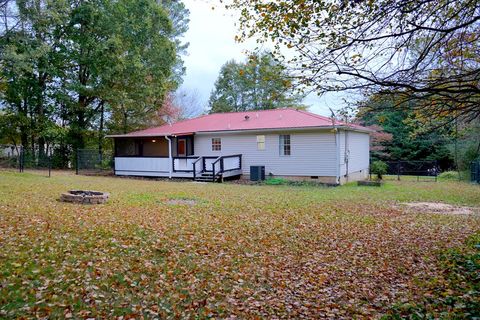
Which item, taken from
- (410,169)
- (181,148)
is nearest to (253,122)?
(181,148)

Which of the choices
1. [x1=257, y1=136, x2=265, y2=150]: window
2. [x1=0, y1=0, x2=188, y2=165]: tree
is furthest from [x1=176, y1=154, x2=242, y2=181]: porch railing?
[x1=0, y1=0, x2=188, y2=165]: tree

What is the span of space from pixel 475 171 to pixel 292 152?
10.2 metres

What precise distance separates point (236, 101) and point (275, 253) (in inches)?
1311

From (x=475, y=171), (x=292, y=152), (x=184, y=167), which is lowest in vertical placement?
(x=475, y=171)

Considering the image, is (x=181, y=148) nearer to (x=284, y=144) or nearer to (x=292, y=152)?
(x=284, y=144)

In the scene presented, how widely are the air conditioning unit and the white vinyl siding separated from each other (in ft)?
1.98

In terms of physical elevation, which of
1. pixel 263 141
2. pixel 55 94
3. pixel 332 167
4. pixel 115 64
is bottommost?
pixel 332 167

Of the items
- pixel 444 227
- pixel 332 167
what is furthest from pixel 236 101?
pixel 444 227

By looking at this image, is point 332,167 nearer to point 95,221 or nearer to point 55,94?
point 95,221

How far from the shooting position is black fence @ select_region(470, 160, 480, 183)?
18844 millimetres

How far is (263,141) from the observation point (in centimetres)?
1930

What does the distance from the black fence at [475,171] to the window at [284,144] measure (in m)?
10.2

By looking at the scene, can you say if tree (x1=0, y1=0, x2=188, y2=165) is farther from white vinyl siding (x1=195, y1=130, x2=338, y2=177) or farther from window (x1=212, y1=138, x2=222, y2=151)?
white vinyl siding (x1=195, y1=130, x2=338, y2=177)

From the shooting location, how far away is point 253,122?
67.2 feet
